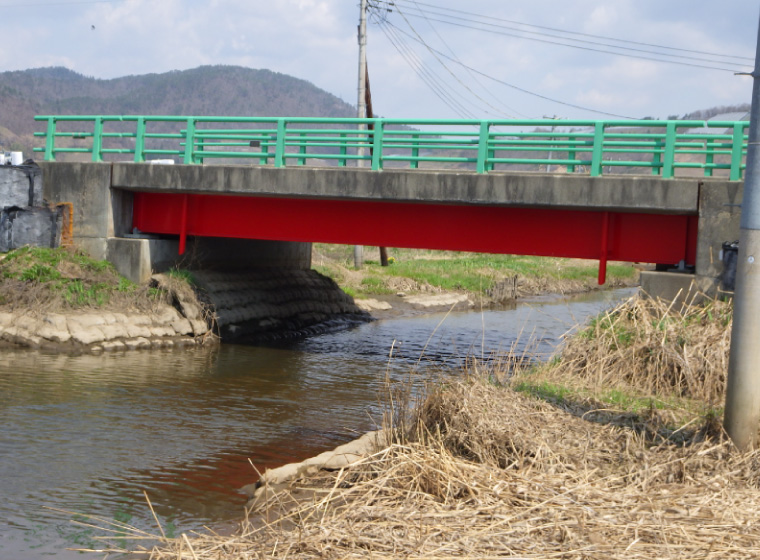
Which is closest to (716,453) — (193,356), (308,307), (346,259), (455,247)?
(455,247)

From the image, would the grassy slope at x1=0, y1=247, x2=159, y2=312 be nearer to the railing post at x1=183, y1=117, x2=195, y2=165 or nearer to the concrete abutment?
the concrete abutment

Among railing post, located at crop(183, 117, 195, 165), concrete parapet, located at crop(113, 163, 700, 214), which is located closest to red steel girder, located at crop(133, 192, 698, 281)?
concrete parapet, located at crop(113, 163, 700, 214)

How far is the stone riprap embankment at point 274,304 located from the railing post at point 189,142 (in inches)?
118

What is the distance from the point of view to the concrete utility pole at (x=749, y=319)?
8.75 m

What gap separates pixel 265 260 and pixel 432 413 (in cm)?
1700

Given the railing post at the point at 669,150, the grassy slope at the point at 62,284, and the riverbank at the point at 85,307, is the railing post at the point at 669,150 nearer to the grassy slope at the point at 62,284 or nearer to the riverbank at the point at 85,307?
the riverbank at the point at 85,307

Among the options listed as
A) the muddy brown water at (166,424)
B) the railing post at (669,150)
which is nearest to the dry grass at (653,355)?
the muddy brown water at (166,424)

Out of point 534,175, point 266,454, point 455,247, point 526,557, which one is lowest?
point 266,454

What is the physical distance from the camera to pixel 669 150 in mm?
16094

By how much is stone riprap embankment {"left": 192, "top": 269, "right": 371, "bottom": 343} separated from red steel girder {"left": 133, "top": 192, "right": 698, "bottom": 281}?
1798 mm

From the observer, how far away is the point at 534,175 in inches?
684

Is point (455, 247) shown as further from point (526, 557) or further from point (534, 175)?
point (526, 557)

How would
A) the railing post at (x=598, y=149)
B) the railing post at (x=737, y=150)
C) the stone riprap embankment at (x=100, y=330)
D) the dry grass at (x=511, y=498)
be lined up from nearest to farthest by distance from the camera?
the dry grass at (x=511, y=498) → the railing post at (x=737, y=150) → the railing post at (x=598, y=149) → the stone riprap embankment at (x=100, y=330)

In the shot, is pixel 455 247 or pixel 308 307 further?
pixel 308 307
